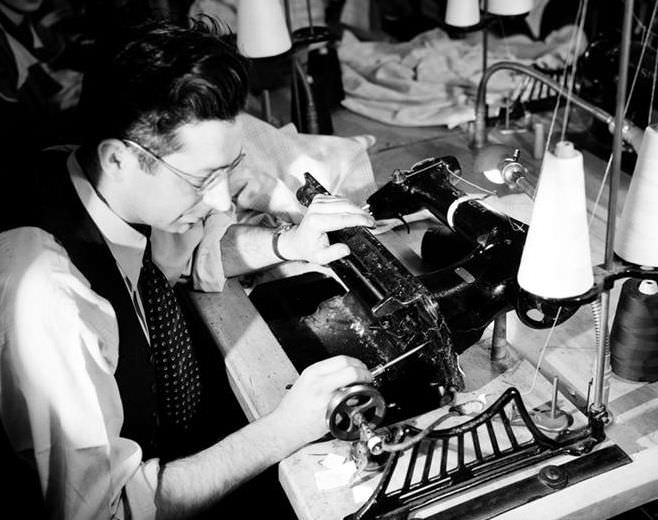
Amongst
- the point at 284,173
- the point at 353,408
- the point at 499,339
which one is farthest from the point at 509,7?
the point at 353,408

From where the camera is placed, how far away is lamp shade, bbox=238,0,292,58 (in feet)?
8.71

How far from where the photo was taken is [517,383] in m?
1.64

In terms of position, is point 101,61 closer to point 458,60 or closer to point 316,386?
point 316,386

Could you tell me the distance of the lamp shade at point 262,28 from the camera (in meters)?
2.65

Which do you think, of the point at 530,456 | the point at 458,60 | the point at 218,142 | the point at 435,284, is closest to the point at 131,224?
the point at 218,142

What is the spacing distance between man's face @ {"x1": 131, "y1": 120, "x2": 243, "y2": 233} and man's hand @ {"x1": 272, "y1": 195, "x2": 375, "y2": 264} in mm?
314

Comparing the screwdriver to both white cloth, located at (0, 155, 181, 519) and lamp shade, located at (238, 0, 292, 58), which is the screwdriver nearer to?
white cloth, located at (0, 155, 181, 519)

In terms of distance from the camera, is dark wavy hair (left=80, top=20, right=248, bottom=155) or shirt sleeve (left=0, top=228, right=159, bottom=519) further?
dark wavy hair (left=80, top=20, right=248, bottom=155)

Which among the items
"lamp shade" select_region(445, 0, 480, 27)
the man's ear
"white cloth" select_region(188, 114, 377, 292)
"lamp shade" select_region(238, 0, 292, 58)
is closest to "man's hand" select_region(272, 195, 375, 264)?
"white cloth" select_region(188, 114, 377, 292)

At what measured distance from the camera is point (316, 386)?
152 cm

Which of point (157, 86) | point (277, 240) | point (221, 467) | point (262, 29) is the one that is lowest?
point (221, 467)

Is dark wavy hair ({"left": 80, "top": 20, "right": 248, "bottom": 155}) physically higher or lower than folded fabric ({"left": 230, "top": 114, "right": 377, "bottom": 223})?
higher

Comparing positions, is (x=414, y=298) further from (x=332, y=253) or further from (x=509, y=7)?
(x=509, y=7)

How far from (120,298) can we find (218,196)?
0.31 meters
